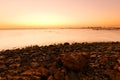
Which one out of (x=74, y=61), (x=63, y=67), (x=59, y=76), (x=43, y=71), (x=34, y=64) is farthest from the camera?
(x=34, y=64)

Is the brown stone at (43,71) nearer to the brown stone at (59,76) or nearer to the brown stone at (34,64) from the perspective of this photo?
the brown stone at (59,76)

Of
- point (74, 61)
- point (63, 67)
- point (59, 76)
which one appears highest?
point (74, 61)

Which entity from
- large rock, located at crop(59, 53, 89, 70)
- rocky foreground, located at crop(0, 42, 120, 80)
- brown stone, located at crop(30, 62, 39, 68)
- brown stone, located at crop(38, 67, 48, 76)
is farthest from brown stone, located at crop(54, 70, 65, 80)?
brown stone, located at crop(30, 62, 39, 68)

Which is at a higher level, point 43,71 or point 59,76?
point 43,71

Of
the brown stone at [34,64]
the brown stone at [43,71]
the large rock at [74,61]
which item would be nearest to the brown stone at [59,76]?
the brown stone at [43,71]

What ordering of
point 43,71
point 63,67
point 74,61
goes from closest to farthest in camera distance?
point 43,71
point 74,61
point 63,67

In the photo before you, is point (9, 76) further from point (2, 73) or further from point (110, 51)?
point (110, 51)

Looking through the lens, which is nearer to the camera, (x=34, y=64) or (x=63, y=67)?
(x=63, y=67)

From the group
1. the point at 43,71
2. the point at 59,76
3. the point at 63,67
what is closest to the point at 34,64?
the point at 43,71

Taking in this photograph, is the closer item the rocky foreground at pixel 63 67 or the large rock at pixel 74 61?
the rocky foreground at pixel 63 67

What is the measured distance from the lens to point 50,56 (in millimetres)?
25984

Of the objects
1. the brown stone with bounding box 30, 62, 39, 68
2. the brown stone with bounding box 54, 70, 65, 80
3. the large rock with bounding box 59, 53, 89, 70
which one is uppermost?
the large rock with bounding box 59, 53, 89, 70

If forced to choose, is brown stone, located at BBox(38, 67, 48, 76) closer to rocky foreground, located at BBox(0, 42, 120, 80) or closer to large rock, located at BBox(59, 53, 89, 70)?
rocky foreground, located at BBox(0, 42, 120, 80)

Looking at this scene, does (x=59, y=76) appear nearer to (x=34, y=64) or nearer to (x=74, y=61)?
(x=74, y=61)
